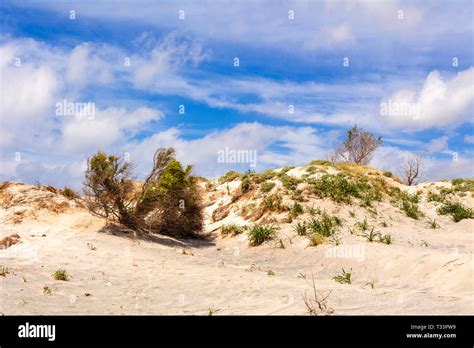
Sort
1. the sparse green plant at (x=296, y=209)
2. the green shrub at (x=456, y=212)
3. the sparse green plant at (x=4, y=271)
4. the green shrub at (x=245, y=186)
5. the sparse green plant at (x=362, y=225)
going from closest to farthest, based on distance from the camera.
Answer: the sparse green plant at (x=4, y=271)
the sparse green plant at (x=362, y=225)
the sparse green plant at (x=296, y=209)
the green shrub at (x=456, y=212)
the green shrub at (x=245, y=186)

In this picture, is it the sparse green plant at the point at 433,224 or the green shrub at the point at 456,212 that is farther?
the green shrub at the point at 456,212

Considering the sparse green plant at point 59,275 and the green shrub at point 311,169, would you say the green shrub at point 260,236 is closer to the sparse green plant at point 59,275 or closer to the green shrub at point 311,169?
the sparse green plant at point 59,275

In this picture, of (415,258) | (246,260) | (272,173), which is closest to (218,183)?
(272,173)

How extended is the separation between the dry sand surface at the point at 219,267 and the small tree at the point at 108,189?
67cm

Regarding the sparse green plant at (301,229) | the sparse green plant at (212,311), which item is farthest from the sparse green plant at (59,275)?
the sparse green plant at (301,229)

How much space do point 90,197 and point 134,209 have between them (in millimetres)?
1699

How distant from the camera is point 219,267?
12.2 meters

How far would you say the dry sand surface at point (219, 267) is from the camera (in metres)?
7.48

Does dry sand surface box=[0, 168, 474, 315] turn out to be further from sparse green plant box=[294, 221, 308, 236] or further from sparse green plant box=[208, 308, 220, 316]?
sparse green plant box=[294, 221, 308, 236]

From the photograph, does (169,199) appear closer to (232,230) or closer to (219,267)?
(232,230)

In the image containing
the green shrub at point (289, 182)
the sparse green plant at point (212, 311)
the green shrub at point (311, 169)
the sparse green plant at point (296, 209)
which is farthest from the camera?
the green shrub at point (311, 169)

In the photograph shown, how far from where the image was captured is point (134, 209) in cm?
1720

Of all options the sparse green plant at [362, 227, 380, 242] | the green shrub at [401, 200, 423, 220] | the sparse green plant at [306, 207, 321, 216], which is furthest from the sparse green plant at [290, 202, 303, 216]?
the green shrub at [401, 200, 423, 220]
